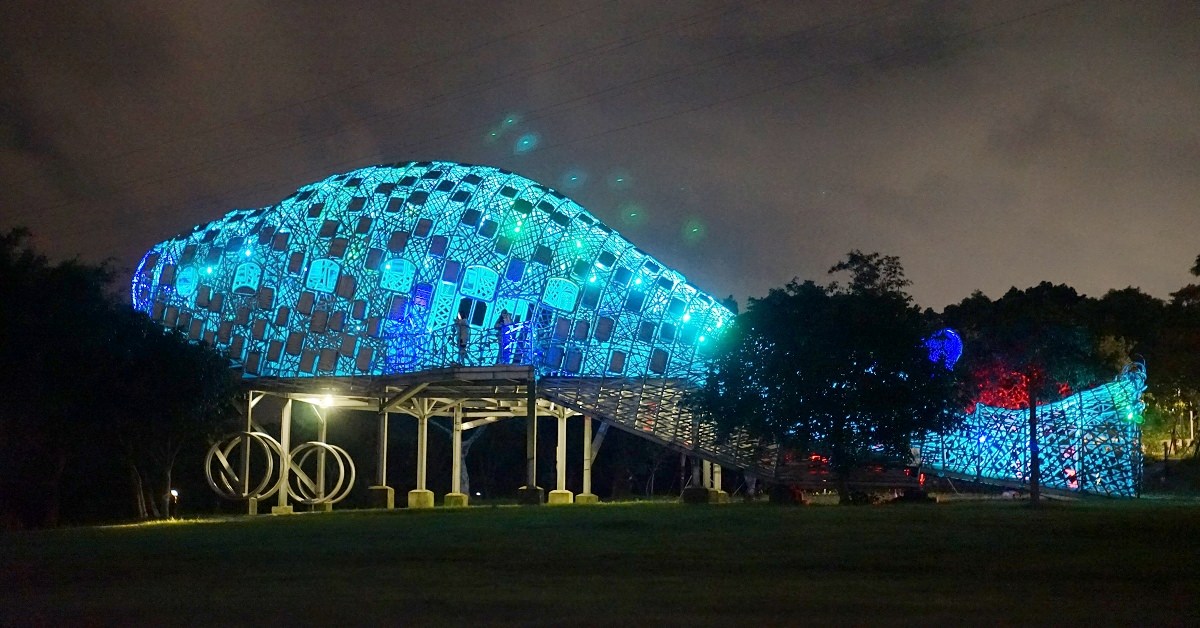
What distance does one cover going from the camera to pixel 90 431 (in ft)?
137

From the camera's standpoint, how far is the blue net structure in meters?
46.1

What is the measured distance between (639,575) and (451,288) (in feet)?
116

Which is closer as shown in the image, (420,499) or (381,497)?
(420,499)

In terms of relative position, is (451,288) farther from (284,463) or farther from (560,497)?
(284,463)

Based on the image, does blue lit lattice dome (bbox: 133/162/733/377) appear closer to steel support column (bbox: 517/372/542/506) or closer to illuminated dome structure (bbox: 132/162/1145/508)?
illuminated dome structure (bbox: 132/162/1145/508)

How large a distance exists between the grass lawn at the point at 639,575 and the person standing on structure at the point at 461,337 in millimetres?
21488

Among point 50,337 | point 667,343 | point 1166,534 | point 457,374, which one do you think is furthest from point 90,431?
point 1166,534

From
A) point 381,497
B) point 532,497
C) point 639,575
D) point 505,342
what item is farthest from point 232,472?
point 639,575

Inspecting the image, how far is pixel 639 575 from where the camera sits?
1541 centimetres

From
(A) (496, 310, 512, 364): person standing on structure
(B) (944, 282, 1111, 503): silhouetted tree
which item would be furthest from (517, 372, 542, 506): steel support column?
(B) (944, 282, 1111, 503): silhouetted tree

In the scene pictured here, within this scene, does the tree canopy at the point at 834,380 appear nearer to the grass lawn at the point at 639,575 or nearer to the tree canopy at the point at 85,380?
the grass lawn at the point at 639,575

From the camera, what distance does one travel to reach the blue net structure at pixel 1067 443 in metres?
46.1

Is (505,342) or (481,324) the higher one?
(481,324)

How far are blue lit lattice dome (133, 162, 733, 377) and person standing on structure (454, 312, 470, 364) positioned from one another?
0.19ft
